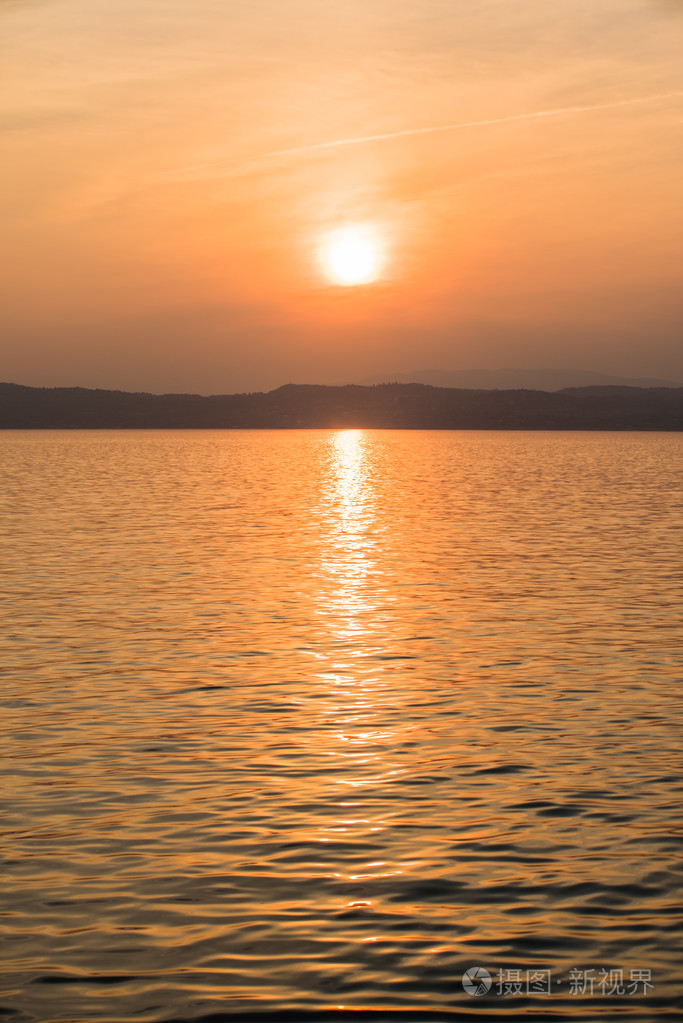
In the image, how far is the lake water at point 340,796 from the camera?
32.5ft

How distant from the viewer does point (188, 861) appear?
12.4 meters

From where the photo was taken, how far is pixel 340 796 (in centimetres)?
1448

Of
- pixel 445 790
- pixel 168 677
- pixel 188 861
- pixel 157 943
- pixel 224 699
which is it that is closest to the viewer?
→ pixel 157 943

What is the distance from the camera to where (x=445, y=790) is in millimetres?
14781

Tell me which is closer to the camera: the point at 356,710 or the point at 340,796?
the point at 340,796

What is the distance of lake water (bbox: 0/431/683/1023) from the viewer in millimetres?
9906

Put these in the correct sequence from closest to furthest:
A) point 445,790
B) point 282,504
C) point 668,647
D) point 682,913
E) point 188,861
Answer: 1. point 682,913
2. point 188,861
3. point 445,790
4. point 668,647
5. point 282,504

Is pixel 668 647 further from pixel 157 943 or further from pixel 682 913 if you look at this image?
pixel 157 943

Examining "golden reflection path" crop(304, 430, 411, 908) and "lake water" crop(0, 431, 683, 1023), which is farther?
"golden reflection path" crop(304, 430, 411, 908)

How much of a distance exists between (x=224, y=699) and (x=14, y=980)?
994 cm

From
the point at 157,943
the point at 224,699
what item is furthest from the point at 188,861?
the point at 224,699

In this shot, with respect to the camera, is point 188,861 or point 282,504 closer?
point 188,861

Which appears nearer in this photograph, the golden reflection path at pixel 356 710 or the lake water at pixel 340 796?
the lake water at pixel 340 796

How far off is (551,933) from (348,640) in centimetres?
1444
